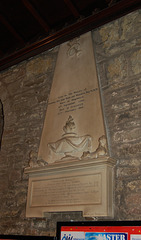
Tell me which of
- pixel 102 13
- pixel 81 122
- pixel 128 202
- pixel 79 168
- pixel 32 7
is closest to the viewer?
pixel 128 202

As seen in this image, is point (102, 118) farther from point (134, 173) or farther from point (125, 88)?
point (134, 173)

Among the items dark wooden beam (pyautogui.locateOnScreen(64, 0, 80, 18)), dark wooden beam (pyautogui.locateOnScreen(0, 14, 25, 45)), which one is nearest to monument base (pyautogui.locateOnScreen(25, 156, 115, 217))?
dark wooden beam (pyautogui.locateOnScreen(64, 0, 80, 18))

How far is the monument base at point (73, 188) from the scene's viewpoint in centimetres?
315

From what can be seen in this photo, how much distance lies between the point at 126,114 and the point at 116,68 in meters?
0.70

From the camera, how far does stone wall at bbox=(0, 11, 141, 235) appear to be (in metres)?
3.24

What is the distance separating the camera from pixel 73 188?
3.40 m

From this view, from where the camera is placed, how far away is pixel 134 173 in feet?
10.3

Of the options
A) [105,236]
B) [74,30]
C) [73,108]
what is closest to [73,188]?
[105,236]

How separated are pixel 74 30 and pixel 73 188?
7.81 feet

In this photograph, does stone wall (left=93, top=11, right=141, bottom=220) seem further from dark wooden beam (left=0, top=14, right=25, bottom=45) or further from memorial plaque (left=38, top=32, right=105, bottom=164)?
dark wooden beam (left=0, top=14, right=25, bottom=45)

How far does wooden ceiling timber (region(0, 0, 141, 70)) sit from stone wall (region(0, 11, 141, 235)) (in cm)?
9

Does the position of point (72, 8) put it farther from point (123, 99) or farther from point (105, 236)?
point (105, 236)

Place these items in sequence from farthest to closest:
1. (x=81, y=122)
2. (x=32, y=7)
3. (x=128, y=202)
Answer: (x=32, y=7)
(x=81, y=122)
(x=128, y=202)

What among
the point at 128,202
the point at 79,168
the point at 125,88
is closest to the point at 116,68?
the point at 125,88
